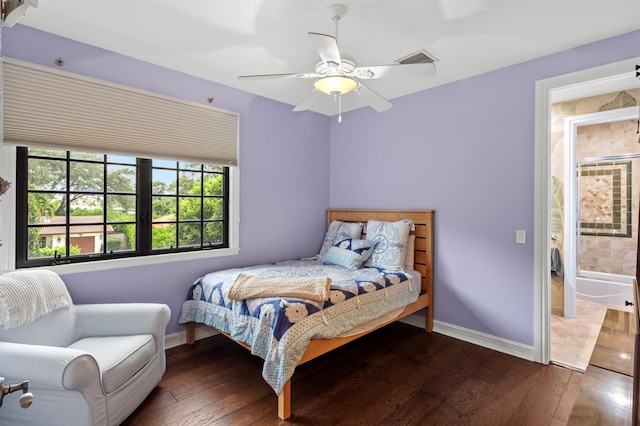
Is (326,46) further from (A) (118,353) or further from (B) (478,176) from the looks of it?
(A) (118,353)

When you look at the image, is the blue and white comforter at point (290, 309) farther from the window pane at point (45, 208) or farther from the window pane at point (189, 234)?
the window pane at point (45, 208)

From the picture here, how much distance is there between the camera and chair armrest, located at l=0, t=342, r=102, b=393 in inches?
64.4

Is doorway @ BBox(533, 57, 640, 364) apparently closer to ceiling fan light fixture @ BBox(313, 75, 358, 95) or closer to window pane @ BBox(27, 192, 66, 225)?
ceiling fan light fixture @ BBox(313, 75, 358, 95)

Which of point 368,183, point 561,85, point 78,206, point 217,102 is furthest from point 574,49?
point 78,206

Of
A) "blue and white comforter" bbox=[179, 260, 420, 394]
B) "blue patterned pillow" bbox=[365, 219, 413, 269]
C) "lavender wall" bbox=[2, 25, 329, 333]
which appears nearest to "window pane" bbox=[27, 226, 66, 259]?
"lavender wall" bbox=[2, 25, 329, 333]

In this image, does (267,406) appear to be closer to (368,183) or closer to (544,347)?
(544,347)

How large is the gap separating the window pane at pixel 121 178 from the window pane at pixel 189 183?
41 cm

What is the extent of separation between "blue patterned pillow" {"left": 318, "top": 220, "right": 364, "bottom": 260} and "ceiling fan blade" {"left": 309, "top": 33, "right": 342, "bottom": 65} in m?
2.12

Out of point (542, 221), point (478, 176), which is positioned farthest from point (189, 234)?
point (542, 221)

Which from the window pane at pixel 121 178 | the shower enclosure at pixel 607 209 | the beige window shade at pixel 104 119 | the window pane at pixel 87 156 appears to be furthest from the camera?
the shower enclosure at pixel 607 209

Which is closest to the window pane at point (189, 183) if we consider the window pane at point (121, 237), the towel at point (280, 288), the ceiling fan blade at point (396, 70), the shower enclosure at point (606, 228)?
A: the window pane at point (121, 237)

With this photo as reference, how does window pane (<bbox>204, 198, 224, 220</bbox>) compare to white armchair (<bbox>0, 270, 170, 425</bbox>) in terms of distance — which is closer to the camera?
white armchair (<bbox>0, 270, 170, 425</bbox>)

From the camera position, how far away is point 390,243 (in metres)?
3.34

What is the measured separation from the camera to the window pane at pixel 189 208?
125 inches
